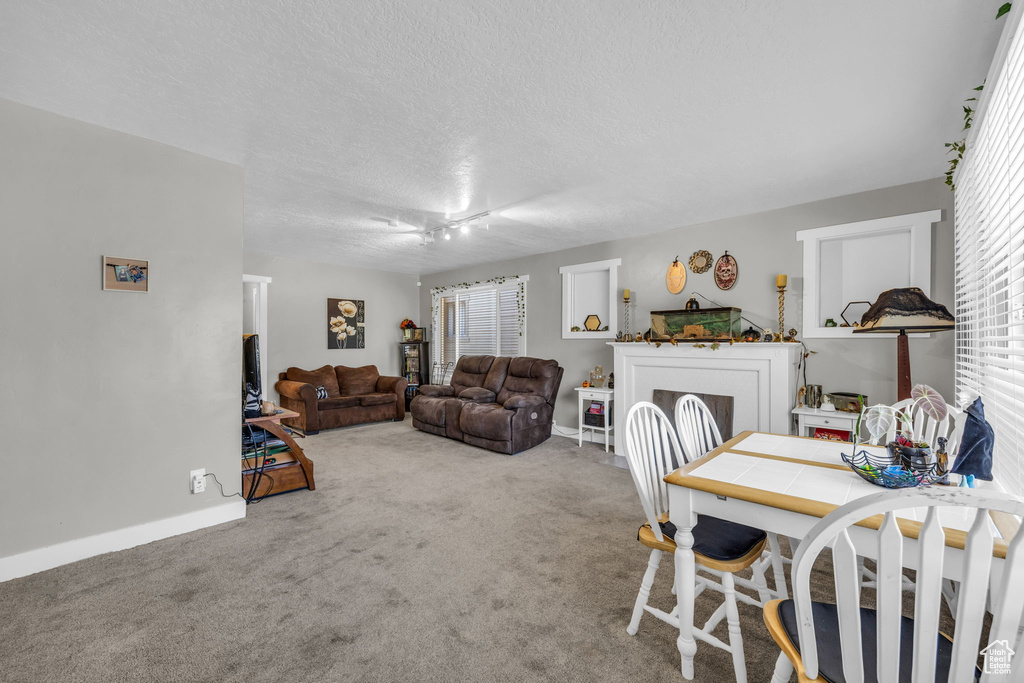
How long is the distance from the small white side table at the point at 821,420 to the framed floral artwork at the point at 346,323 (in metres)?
6.07

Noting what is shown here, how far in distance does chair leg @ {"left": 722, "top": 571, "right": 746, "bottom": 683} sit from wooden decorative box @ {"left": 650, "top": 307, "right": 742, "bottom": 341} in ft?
9.18

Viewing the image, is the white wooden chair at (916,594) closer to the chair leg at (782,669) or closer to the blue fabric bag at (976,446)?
the chair leg at (782,669)

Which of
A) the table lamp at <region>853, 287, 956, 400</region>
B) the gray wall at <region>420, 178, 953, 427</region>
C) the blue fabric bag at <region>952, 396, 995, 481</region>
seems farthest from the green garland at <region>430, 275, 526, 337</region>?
the blue fabric bag at <region>952, 396, 995, 481</region>

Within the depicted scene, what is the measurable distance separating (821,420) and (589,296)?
2.80 meters

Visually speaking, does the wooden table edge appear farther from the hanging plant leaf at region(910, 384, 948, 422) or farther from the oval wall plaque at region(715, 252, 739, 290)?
the oval wall plaque at region(715, 252, 739, 290)

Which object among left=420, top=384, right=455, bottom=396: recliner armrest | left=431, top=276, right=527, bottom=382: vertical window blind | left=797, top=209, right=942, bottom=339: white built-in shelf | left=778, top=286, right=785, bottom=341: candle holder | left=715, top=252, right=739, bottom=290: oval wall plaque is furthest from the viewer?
left=431, top=276, right=527, bottom=382: vertical window blind

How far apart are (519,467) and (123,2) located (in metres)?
3.93

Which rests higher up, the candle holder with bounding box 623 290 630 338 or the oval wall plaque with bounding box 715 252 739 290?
the oval wall plaque with bounding box 715 252 739 290

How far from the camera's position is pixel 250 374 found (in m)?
3.11

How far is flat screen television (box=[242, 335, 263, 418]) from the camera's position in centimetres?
310

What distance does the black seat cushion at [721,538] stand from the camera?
5.20 feet

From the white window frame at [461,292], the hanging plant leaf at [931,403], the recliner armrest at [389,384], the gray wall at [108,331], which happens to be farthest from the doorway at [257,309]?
the hanging plant leaf at [931,403]

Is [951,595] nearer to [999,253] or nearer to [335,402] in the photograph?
[999,253]

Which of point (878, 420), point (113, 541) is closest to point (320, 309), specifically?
point (113, 541)
